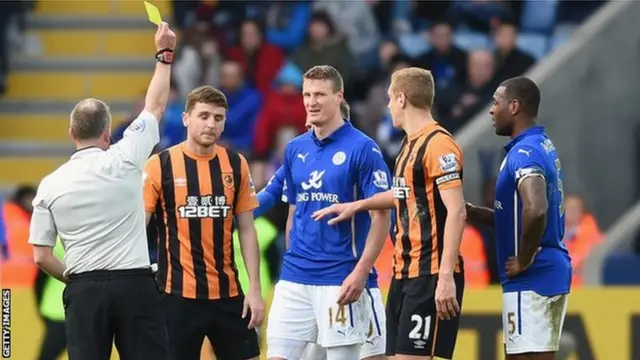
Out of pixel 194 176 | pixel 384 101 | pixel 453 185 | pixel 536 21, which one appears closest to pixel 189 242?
pixel 194 176

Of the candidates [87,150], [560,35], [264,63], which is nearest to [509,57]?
[560,35]

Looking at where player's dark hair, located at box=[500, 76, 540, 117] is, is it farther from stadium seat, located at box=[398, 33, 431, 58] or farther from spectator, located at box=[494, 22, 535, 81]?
stadium seat, located at box=[398, 33, 431, 58]

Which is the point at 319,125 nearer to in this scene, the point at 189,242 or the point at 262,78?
the point at 189,242

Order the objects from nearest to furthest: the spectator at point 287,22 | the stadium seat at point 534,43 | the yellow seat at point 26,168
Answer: the stadium seat at point 534,43
the spectator at point 287,22
the yellow seat at point 26,168

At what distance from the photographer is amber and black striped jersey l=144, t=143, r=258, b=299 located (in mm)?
9477

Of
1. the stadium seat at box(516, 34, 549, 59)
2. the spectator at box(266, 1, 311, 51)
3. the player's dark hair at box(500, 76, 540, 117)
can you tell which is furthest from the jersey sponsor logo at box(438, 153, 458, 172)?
the spectator at box(266, 1, 311, 51)

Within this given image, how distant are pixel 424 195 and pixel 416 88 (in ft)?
1.96

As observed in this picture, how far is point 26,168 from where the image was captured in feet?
59.1

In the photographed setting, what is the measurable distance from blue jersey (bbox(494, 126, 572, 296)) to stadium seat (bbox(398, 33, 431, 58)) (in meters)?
7.34

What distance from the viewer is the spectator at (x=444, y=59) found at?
1619 cm

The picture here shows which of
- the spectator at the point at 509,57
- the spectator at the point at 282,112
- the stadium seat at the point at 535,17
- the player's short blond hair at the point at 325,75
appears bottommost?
the player's short blond hair at the point at 325,75

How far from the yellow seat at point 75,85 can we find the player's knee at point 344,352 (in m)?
9.48

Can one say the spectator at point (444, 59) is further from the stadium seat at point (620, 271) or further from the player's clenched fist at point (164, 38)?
the player's clenched fist at point (164, 38)
